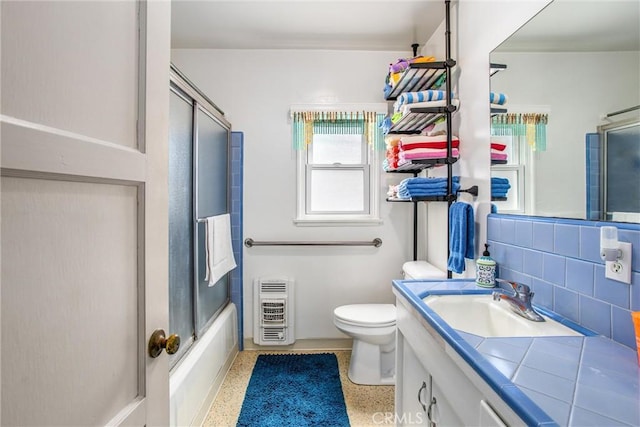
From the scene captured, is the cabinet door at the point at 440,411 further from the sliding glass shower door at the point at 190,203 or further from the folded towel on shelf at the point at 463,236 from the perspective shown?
the sliding glass shower door at the point at 190,203

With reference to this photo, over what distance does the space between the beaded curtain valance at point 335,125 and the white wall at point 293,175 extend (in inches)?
3.8

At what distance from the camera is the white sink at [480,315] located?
1.04m

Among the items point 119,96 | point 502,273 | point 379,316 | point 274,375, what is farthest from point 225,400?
point 119,96

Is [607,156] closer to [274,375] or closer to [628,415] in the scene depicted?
[628,415]

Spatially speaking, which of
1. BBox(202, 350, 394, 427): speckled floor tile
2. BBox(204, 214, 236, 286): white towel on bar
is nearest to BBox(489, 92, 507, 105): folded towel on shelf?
BBox(204, 214, 236, 286): white towel on bar

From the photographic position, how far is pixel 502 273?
134 centimetres

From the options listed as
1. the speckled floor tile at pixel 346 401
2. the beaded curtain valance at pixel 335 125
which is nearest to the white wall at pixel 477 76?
the beaded curtain valance at pixel 335 125

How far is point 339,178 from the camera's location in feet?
8.32

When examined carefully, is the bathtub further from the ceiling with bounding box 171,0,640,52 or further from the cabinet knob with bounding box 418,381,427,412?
the ceiling with bounding box 171,0,640,52

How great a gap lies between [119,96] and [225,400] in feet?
6.02

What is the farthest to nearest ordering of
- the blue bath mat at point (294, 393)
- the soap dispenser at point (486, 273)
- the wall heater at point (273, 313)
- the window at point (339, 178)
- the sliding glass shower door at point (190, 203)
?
1. the window at point (339, 178)
2. the wall heater at point (273, 313)
3. the blue bath mat at point (294, 393)
4. the sliding glass shower door at point (190, 203)
5. the soap dispenser at point (486, 273)

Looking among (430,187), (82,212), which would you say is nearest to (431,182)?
(430,187)

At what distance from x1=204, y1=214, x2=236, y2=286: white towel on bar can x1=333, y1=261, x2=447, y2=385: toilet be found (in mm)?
823

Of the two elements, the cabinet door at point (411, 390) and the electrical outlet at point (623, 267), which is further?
the cabinet door at point (411, 390)
